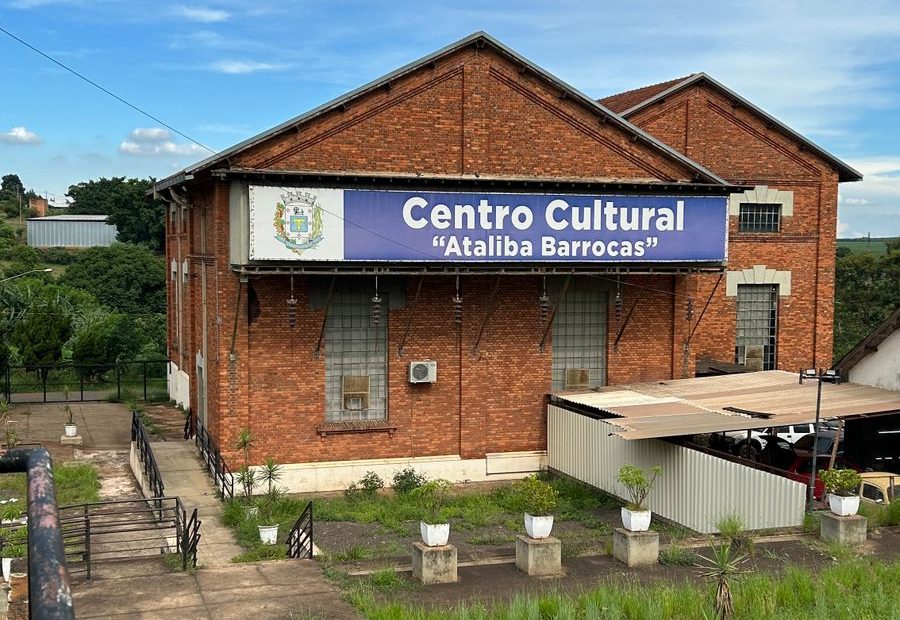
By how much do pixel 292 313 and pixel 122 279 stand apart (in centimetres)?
5181

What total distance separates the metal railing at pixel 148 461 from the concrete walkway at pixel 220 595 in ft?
21.4

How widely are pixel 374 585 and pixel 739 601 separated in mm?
4632

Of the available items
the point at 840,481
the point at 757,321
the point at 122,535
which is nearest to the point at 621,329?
the point at 757,321

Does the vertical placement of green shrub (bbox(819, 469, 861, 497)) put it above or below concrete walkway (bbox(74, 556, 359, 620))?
above

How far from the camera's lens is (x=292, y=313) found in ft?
69.6

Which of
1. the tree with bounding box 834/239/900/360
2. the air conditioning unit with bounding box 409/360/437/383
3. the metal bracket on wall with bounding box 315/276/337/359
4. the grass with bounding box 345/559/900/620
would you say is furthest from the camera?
the tree with bounding box 834/239/900/360

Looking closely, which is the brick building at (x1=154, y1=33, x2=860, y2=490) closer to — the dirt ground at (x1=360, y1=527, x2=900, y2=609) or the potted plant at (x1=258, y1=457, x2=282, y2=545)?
the potted plant at (x1=258, y1=457, x2=282, y2=545)

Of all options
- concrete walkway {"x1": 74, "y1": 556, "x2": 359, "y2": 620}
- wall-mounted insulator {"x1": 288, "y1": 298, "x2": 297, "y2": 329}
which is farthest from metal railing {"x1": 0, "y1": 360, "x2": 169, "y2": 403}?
concrete walkway {"x1": 74, "y1": 556, "x2": 359, "y2": 620}

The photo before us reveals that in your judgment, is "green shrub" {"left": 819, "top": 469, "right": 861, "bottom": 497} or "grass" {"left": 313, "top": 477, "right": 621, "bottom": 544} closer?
"green shrub" {"left": 819, "top": 469, "right": 861, "bottom": 497}

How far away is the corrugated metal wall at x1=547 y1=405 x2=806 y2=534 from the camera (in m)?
16.5

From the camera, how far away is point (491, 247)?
72.1 ft

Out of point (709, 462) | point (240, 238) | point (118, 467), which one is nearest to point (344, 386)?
point (240, 238)

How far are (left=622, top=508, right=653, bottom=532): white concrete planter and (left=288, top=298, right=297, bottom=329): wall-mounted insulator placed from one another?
9725 mm

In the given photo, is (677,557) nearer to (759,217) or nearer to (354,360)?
(354,360)
